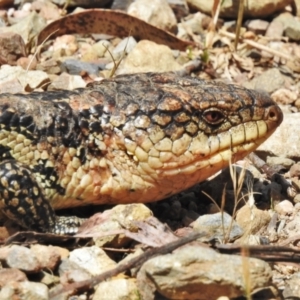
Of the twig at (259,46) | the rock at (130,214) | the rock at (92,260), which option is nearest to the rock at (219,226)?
the rock at (130,214)

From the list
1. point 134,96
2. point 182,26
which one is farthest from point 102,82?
point 182,26

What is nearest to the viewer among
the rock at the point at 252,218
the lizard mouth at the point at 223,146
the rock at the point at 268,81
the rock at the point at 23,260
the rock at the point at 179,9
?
the rock at the point at 23,260

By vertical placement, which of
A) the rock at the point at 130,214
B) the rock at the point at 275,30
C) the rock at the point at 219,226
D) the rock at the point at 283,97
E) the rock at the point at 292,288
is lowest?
the rock at the point at 292,288

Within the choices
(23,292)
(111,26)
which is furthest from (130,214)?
(111,26)

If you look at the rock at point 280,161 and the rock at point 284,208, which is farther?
the rock at point 280,161

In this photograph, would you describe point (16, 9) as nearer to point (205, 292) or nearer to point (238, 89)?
point (238, 89)

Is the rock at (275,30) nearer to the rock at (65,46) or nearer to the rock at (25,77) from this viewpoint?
the rock at (65,46)

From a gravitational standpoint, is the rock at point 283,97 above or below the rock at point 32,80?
below
